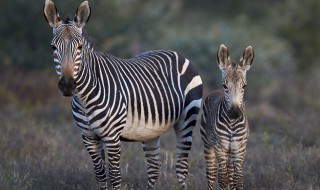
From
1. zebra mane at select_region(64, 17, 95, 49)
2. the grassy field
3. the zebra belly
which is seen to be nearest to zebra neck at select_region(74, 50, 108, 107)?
zebra mane at select_region(64, 17, 95, 49)

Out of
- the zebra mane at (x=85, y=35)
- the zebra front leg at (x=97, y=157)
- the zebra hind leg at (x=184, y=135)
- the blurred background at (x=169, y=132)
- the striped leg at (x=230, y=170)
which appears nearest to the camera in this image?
the zebra mane at (x=85, y=35)

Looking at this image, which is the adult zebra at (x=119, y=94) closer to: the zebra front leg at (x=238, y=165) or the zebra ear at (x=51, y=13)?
the zebra ear at (x=51, y=13)

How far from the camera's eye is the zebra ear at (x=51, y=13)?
24.6 ft

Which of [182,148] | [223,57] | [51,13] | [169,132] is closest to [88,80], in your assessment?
[51,13]

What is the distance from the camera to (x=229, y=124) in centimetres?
777

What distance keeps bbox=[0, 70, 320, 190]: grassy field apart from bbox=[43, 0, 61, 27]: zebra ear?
201 centimetres

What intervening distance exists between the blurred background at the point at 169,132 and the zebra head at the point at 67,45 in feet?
5.36

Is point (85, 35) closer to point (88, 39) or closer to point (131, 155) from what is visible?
point (88, 39)

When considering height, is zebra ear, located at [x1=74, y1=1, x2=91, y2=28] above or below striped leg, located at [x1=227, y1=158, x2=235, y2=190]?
above

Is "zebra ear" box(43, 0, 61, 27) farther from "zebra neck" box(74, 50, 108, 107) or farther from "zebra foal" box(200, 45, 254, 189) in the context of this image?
"zebra foal" box(200, 45, 254, 189)

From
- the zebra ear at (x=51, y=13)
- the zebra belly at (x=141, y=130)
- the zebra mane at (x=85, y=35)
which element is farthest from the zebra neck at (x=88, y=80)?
the zebra belly at (x=141, y=130)

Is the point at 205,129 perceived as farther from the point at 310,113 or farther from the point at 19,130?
the point at 310,113

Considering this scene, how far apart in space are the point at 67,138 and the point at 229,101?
19.1 feet

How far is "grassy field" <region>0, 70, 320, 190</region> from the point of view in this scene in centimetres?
873
